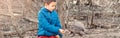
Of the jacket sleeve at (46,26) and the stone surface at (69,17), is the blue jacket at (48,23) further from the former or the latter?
the stone surface at (69,17)

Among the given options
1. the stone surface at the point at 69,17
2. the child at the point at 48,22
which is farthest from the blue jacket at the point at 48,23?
the stone surface at the point at 69,17

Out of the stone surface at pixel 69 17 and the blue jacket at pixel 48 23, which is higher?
the blue jacket at pixel 48 23

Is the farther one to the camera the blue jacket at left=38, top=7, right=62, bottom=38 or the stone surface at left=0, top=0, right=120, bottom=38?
the stone surface at left=0, top=0, right=120, bottom=38

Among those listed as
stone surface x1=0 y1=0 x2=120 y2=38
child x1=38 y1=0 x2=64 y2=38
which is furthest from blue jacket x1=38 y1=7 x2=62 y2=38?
stone surface x1=0 y1=0 x2=120 y2=38

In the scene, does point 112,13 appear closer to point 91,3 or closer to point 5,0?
point 91,3

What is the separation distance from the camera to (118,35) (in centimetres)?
668

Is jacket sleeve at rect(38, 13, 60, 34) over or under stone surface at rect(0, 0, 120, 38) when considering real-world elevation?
over

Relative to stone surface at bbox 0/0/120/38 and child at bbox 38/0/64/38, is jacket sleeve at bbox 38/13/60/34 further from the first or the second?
stone surface at bbox 0/0/120/38

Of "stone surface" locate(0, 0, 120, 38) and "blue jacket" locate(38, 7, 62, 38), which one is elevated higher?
"blue jacket" locate(38, 7, 62, 38)

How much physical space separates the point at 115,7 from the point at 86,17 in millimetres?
989

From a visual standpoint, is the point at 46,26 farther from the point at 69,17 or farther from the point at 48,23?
the point at 69,17

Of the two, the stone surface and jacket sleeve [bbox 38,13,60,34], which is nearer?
jacket sleeve [bbox 38,13,60,34]

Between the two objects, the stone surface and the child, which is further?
the stone surface

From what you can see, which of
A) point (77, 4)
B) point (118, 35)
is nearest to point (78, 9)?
point (77, 4)
